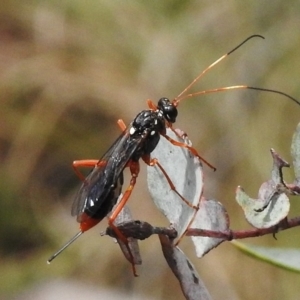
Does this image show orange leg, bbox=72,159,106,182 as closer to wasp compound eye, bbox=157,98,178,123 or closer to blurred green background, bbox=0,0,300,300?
wasp compound eye, bbox=157,98,178,123

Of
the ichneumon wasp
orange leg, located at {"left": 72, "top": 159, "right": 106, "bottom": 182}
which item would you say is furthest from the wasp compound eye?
orange leg, located at {"left": 72, "top": 159, "right": 106, "bottom": 182}

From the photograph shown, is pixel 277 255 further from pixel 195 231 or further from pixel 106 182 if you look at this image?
pixel 106 182

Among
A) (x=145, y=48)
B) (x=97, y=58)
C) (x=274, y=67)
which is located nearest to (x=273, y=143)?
(x=274, y=67)

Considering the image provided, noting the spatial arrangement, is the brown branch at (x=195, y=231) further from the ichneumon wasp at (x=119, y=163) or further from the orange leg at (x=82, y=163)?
the orange leg at (x=82, y=163)

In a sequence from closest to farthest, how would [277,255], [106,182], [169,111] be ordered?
[277,255] → [106,182] → [169,111]

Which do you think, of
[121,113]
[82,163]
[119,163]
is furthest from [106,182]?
[121,113]

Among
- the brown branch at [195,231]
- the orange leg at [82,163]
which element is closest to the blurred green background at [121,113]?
the orange leg at [82,163]
